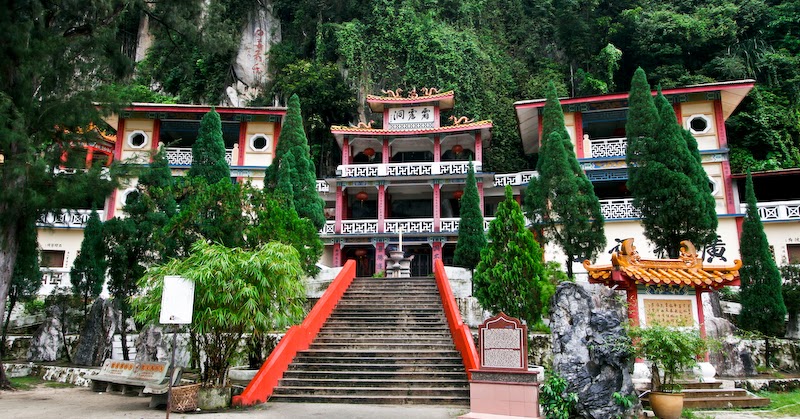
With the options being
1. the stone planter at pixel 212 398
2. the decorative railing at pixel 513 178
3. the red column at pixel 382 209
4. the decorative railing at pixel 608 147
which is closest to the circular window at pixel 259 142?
the red column at pixel 382 209

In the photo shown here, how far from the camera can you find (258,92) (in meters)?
30.8

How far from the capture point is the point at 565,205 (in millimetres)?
16344

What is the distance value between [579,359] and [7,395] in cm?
1096

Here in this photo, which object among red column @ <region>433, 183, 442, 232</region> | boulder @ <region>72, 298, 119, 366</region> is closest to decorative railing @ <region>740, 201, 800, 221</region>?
red column @ <region>433, 183, 442, 232</region>

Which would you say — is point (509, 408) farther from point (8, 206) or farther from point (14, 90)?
point (14, 90)

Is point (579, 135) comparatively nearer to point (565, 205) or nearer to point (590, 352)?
point (565, 205)

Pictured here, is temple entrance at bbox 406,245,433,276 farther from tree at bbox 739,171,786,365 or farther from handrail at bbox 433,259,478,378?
tree at bbox 739,171,786,365

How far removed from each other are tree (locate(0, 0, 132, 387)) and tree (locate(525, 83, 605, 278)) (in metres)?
12.3

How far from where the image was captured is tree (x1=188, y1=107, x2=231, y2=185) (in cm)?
1861

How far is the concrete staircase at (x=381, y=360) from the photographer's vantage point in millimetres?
10195

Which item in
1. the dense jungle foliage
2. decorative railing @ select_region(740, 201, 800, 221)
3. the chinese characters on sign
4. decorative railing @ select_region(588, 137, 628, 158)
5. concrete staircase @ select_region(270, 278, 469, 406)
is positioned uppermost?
the dense jungle foliage

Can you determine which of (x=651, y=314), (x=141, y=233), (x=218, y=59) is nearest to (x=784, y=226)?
(x=651, y=314)

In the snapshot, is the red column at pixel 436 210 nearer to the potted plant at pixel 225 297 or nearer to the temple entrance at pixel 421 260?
the temple entrance at pixel 421 260

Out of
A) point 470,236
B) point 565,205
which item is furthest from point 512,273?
point 470,236
